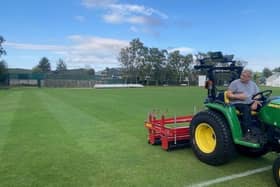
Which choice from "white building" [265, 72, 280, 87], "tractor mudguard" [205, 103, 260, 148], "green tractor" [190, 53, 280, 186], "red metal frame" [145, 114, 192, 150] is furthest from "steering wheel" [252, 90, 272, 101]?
"white building" [265, 72, 280, 87]

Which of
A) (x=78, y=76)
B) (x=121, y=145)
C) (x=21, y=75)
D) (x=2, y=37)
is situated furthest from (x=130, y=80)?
(x=121, y=145)

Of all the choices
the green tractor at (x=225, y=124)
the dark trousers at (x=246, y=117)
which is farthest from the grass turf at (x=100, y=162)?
the dark trousers at (x=246, y=117)

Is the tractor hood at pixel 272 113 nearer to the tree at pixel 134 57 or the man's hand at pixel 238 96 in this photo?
the man's hand at pixel 238 96

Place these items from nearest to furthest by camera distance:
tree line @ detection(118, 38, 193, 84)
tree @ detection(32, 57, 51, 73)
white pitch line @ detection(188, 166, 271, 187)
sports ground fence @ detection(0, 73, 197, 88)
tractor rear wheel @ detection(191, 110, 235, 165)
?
white pitch line @ detection(188, 166, 271, 187), tractor rear wheel @ detection(191, 110, 235, 165), sports ground fence @ detection(0, 73, 197, 88), tree line @ detection(118, 38, 193, 84), tree @ detection(32, 57, 51, 73)

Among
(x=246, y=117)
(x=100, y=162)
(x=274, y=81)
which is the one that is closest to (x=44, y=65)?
(x=274, y=81)

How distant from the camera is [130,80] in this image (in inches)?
2494

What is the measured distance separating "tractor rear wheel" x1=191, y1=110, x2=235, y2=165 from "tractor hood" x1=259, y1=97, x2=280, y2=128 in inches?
23.3

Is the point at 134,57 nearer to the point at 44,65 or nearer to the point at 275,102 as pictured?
the point at 44,65

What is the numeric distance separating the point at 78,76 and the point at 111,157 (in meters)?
56.7

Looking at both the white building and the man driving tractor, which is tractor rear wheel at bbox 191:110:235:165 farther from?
the white building

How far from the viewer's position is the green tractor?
406 centimetres

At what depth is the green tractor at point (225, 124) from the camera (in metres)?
4.06

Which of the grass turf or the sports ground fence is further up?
the sports ground fence

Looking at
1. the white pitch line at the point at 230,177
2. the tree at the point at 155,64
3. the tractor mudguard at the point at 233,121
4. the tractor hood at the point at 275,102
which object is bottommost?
the white pitch line at the point at 230,177
